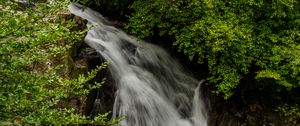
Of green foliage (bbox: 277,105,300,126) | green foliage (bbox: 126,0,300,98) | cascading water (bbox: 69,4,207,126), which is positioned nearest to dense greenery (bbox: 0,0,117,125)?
cascading water (bbox: 69,4,207,126)

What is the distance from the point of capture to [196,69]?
40.5 ft

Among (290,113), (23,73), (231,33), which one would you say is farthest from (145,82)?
(23,73)

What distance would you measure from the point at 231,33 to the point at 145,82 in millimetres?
2513

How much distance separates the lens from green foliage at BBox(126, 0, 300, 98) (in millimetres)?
10508

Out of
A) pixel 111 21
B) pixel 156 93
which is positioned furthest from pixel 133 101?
pixel 111 21

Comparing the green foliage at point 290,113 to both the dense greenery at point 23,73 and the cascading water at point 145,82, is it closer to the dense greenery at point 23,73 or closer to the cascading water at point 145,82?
the cascading water at point 145,82

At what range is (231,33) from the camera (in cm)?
1018

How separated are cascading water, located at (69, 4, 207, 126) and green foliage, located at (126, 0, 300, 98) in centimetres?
64

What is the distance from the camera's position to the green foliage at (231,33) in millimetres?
10508

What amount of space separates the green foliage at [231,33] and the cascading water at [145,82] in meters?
0.64

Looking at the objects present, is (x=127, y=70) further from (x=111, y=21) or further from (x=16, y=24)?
(x=16, y=24)

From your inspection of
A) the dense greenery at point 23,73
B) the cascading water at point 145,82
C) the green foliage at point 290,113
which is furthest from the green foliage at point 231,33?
the dense greenery at point 23,73

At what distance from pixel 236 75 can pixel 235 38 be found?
1.06 m

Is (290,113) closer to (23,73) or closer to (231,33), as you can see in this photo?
(231,33)
